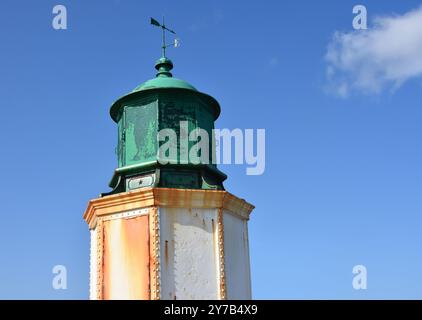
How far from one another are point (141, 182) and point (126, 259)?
184 centimetres

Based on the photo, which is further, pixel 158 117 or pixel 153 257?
pixel 158 117

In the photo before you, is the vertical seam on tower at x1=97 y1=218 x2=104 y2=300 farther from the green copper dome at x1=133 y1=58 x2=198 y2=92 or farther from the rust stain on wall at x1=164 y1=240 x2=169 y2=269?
the green copper dome at x1=133 y1=58 x2=198 y2=92

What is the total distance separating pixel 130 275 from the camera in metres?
13.9

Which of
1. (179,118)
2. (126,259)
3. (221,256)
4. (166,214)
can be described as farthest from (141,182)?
(221,256)

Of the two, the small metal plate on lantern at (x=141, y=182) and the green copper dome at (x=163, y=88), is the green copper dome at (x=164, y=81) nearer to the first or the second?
the green copper dome at (x=163, y=88)

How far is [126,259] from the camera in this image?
14.0 metres

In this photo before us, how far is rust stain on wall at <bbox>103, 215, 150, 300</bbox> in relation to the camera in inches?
542

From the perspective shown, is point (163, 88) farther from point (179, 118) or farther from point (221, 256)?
point (221, 256)

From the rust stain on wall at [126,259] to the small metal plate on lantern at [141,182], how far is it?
937mm
